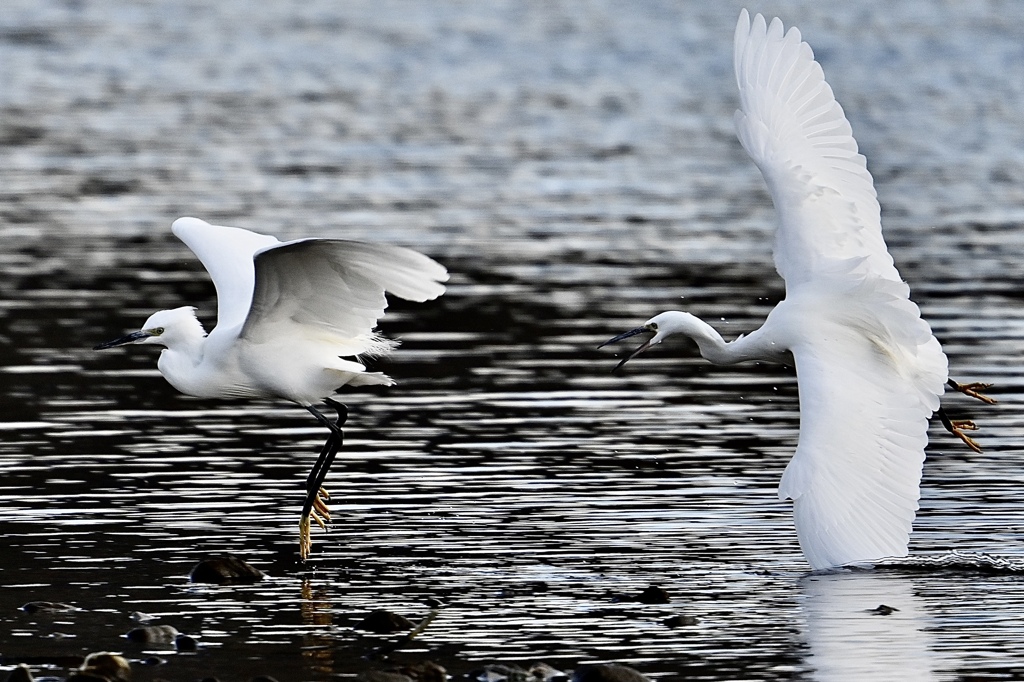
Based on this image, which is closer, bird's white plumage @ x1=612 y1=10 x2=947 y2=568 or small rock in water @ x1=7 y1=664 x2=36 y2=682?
small rock in water @ x1=7 y1=664 x2=36 y2=682

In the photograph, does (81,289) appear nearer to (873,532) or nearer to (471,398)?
(471,398)

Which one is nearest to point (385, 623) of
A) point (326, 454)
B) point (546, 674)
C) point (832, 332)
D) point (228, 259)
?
point (546, 674)

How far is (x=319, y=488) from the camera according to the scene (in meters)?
12.6

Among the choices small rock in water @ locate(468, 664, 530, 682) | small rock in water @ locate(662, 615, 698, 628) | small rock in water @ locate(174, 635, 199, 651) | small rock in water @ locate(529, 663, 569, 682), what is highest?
small rock in water @ locate(662, 615, 698, 628)

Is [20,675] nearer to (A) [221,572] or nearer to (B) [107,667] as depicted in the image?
(B) [107,667]

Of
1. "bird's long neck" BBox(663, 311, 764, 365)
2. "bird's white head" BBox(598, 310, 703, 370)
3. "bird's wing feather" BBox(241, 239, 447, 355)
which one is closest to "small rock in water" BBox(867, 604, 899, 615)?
"bird's long neck" BBox(663, 311, 764, 365)

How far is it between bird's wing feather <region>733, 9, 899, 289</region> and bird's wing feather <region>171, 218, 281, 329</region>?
314cm

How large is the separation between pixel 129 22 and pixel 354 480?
41.1 meters

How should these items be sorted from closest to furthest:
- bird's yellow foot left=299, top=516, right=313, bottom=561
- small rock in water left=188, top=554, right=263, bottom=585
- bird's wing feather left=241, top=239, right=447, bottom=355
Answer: bird's wing feather left=241, top=239, right=447, bottom=355, small rock in water left=188, top=554, right=263, bottom=585, bird's yellow foot left=299, top=516, right=313, bottom=561

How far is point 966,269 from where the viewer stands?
70.9ft

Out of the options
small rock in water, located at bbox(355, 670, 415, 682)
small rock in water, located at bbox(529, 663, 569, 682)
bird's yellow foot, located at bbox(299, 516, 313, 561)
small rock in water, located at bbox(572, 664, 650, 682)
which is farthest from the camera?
bird's yellow foot, located at bbox(299, 516, 313, 561)

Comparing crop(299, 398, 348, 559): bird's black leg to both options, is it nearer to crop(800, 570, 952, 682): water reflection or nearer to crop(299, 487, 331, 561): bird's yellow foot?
crop(299, 487, 331, 561): bird's yellow foot

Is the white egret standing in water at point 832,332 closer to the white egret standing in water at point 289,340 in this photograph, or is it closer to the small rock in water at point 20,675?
the white egret standing in water at point 289,340

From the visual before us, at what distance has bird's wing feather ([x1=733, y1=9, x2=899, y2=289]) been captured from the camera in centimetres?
1299
